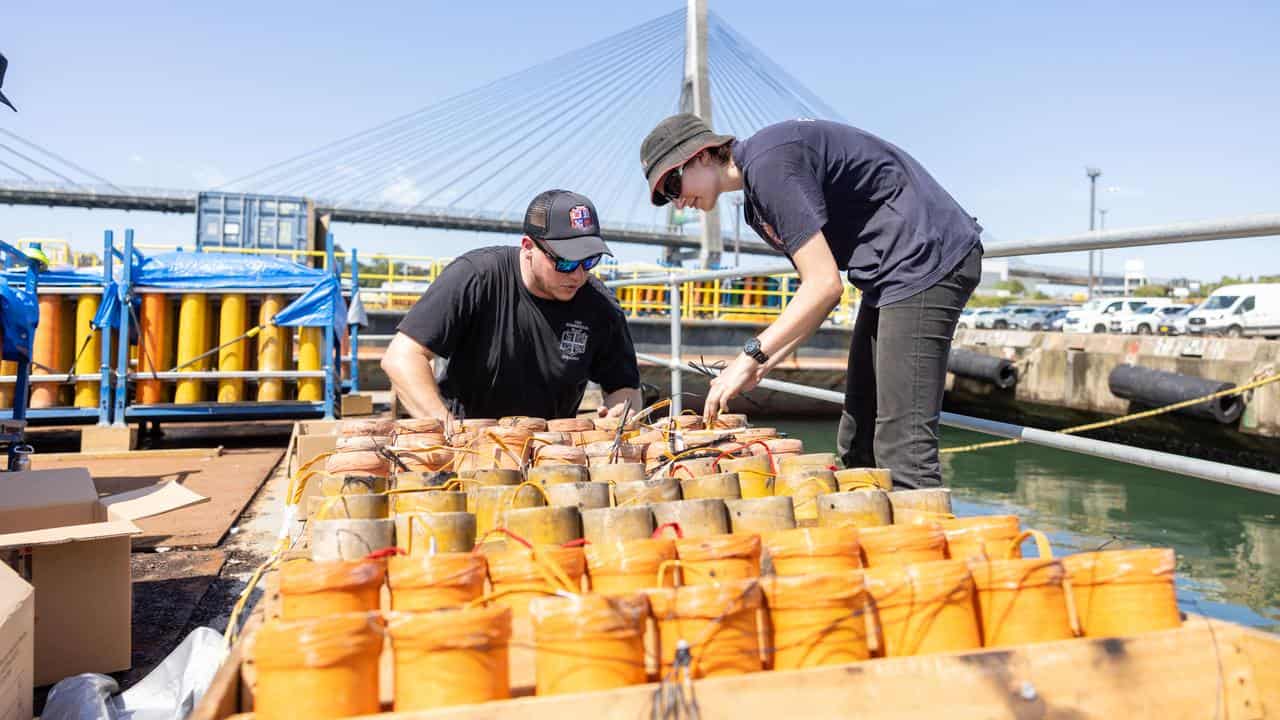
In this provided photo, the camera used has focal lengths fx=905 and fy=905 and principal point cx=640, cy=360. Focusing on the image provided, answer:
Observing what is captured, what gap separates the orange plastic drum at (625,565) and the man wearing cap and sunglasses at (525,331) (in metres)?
1.76

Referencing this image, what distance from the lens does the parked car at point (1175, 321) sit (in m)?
27.0

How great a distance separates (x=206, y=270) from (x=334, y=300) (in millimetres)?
1064

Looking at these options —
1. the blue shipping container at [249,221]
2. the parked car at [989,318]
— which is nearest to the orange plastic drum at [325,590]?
the blue shipping container at [249,221]

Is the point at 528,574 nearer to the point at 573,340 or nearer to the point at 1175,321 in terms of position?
the point at 573,340

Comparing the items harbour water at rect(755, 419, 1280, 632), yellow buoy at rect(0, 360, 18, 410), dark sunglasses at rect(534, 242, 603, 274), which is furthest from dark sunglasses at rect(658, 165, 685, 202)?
yellow buoy at rect(0, 360, 18, 410)

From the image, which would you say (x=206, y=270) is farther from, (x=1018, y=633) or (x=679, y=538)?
(x=1018, y=633)

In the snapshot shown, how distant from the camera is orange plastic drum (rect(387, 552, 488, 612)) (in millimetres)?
1420

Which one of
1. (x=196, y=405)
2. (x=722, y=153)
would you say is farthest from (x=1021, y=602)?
(x=196, y=405)

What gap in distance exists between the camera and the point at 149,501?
9.71 feet

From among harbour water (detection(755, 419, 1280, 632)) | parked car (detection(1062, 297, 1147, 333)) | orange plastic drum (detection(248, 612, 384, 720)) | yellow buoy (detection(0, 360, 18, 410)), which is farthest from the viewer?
parked car (detection(1062, 297, 1147, 333))

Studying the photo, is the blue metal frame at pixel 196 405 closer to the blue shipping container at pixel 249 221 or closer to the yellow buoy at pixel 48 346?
the yellow buoy at pixel 48 346

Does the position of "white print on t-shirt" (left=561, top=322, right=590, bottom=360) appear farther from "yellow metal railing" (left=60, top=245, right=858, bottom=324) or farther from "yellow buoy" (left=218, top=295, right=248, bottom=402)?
"yellow metal railing" (left=60, top=245, right=858, bottom=324)

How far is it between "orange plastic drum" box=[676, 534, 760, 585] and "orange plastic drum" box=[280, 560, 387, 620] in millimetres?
517

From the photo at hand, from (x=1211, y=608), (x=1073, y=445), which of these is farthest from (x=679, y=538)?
(x=1211, y=608)
